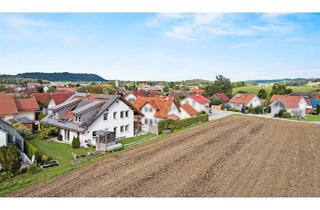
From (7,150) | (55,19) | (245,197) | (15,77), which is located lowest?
(245,197)

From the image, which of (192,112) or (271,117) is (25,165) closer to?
(192,112)

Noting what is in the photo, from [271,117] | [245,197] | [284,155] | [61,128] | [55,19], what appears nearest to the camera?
[245,197]

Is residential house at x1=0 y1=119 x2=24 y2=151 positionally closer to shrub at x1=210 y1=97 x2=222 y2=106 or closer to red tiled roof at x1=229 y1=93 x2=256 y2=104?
red tiled roof at x1=229 y1=93 x2=256 y2=104

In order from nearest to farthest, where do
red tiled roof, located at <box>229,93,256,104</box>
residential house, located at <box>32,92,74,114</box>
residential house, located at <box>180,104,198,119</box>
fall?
residential house, located at <box>32,92,74,114</box> → residential house, located at <box>180,104,198,119</box> → red tiled roof, located at <box>229,93,256,104</box>

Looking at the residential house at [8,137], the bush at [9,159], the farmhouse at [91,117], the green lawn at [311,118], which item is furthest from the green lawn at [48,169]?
the green lawn at [311,118]

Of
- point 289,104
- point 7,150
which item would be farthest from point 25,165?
point 289,104

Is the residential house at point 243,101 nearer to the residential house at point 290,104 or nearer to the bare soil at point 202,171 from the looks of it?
the residential house at point 290,104

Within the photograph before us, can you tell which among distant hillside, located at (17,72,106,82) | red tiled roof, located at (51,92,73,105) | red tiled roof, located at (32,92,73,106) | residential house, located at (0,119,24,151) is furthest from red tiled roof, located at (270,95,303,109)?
residential house, located at (0,119,24,151)
